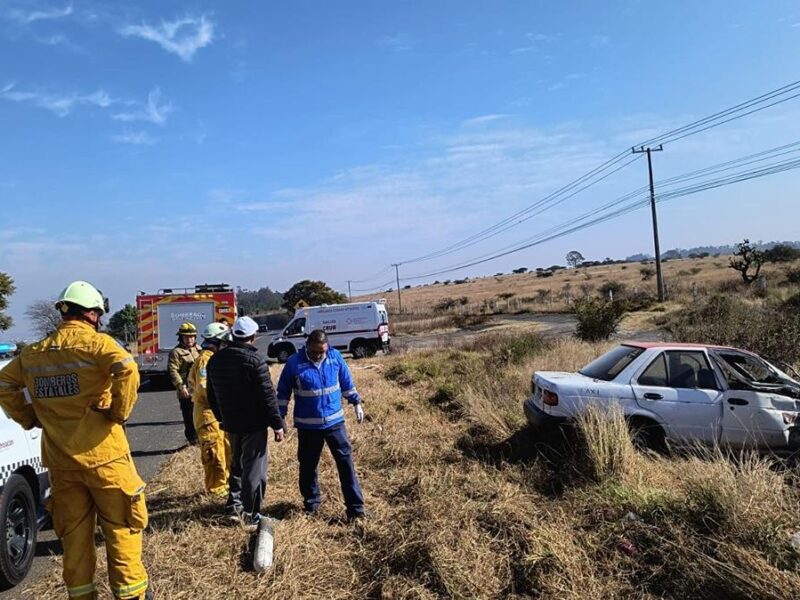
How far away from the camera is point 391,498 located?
566 cm

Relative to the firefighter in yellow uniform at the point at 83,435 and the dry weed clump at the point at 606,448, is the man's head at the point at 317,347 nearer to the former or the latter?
the firefighter in yellow uniform at the point at 83,435

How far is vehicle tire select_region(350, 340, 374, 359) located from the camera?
25820 mm

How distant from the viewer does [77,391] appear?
334 cm

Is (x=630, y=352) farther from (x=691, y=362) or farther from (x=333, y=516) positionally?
(x=333, y=516)

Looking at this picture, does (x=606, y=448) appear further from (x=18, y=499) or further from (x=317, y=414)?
(x=18, y=499)

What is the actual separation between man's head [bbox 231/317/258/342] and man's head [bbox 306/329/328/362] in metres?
0.50

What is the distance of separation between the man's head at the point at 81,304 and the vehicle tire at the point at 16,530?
5.32 feet

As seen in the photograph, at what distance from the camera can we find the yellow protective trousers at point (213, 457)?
5.72 meters

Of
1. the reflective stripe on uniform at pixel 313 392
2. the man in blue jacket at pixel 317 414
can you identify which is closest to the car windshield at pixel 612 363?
the man in blue jacket at pixel 317 414

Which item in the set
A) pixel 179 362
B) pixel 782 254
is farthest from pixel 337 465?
pixel 782 254

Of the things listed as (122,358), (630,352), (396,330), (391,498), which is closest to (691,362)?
(630,352)

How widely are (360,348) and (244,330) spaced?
21.1 meters

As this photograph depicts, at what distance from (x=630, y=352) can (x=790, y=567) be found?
12.2ft

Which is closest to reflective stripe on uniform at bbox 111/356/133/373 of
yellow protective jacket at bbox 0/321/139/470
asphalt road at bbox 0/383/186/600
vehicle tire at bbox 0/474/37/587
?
yellow protective jacket at bbox 0/321/139/470
